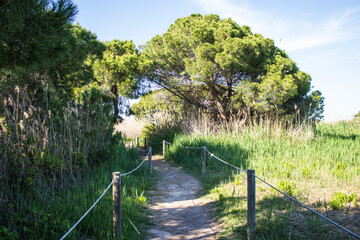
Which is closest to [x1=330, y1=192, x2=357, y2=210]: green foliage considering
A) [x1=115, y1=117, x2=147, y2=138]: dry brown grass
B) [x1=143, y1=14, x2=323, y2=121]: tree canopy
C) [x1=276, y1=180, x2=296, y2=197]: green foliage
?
[x1=276, y1=180, x2=296, y2=197]: green foliage

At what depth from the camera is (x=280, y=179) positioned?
5445 millimetres

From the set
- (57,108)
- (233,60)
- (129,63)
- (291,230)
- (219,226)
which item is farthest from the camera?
(129,63)

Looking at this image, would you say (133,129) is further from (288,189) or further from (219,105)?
(288,189)

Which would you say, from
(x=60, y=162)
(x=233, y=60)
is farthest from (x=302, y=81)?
(x=60, y=162)

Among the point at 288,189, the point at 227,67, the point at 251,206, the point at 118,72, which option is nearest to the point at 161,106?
the point at 118,72

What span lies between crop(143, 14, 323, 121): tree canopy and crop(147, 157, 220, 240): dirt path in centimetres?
552

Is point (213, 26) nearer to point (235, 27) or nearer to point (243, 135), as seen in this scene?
point (235, 27)

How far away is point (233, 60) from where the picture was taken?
11367 mm

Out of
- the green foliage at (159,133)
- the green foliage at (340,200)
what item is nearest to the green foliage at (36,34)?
the green foliage at (340,200)

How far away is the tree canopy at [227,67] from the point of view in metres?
11.2

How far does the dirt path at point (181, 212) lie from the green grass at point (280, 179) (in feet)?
0.84

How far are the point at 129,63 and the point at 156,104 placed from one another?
435cm

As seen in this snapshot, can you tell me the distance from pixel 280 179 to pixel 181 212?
2005mm

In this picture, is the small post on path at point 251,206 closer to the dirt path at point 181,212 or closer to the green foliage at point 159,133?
the dirt path at point 181,212
